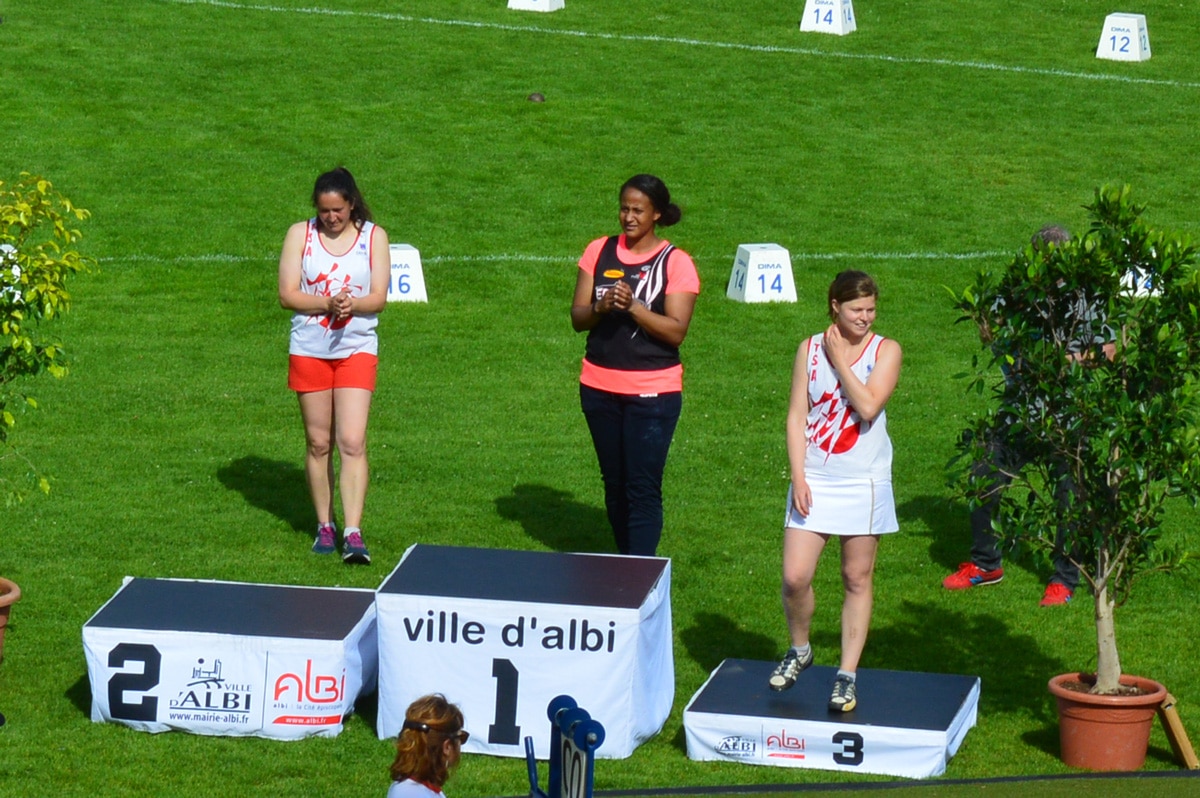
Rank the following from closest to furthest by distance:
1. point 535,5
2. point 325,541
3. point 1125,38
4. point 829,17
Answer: point 325,541, point 1125,38, point 829,17, point 535,5

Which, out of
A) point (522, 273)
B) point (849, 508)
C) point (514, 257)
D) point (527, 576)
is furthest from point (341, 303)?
point (514, 257)

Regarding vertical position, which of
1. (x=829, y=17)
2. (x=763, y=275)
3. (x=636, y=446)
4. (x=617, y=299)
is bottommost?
(x=763, y=275)

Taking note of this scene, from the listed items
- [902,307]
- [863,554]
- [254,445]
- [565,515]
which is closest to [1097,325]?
[863,554]

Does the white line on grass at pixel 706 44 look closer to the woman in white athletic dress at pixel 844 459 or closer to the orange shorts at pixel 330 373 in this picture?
the orange shorts at pixel 330 373

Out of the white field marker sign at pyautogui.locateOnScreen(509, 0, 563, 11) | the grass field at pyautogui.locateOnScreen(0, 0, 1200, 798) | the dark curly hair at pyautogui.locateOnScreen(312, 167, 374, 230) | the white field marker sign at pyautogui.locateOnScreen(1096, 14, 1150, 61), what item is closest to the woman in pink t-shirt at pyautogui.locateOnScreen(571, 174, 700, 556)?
the grass field at pyautogui.locateOnScreen(0, 0, 1200, 798)

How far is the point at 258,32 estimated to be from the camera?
25.6 meters

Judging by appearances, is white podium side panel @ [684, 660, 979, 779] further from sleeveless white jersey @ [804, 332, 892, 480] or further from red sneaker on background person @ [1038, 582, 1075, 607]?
red sneaker on background person @ [1038, 582, 1075, 607]

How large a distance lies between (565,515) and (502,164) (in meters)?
10.8

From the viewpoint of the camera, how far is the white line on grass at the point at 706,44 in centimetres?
2484

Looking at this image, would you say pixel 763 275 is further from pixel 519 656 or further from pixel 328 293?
pixel 519 656

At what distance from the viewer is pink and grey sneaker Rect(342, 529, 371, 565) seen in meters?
9.26

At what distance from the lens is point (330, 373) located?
29.9 feet

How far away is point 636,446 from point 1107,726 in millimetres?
2707

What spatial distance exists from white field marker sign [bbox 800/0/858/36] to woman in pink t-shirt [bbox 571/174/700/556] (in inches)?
743
